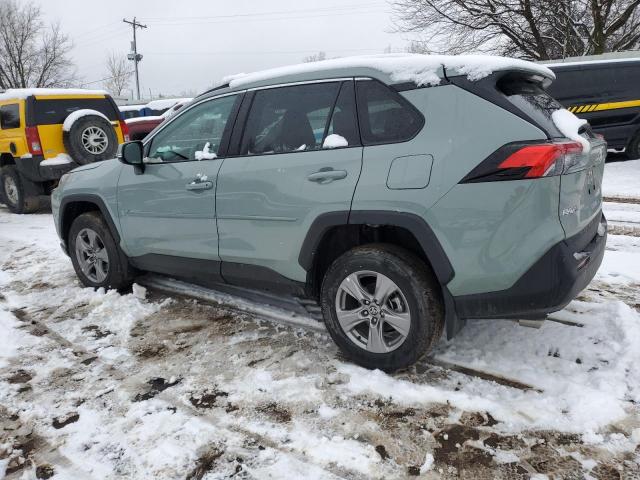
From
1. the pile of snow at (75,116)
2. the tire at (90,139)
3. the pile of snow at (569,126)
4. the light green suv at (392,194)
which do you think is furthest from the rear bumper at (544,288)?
the pile of snow at (75,116)

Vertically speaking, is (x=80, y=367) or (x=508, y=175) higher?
(x=508, y=175)

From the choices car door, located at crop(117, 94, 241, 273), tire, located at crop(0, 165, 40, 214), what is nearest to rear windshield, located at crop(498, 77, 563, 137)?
car door, located at crop(117, 94, 241, 273)

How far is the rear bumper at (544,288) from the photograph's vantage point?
2396 mm

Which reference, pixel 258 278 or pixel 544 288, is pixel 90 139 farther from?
pixel 544 288

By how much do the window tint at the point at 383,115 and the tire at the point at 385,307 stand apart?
620 millimetres

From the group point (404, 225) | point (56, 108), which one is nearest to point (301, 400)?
point (404, 225)

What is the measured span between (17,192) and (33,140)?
45.9 inches

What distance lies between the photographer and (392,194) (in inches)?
104

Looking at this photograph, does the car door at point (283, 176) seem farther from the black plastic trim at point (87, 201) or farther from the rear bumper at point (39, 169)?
the rear bumper at point (39, 169)

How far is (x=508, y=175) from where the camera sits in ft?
7.78

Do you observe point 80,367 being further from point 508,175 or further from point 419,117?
point 508,175

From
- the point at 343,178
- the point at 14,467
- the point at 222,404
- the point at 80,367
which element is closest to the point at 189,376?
the point at 222,404

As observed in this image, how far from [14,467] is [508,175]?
267cm

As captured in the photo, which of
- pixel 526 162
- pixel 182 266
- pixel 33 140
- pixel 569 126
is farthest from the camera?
pixel 33 140
